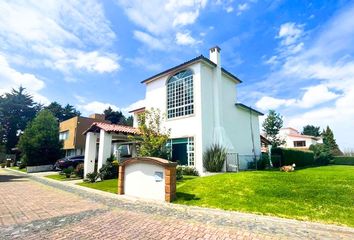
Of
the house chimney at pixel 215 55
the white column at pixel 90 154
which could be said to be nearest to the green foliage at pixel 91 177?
the white column at pixel 90 154

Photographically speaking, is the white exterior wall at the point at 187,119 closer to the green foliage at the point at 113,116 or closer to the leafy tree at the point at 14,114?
the green foliage at the point at 113,116

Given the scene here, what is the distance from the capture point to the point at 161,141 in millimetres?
15844

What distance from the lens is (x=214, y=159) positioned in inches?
659

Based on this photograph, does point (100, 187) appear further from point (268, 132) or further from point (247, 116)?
point (268, 132)

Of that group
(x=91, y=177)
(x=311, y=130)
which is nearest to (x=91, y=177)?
(x=91, y=177)

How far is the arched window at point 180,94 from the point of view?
18.7m

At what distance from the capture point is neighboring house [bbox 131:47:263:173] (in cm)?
1775

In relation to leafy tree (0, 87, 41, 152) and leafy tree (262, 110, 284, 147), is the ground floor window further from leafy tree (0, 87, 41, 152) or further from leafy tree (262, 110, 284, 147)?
leafy tree (0, 87, 41, 152)

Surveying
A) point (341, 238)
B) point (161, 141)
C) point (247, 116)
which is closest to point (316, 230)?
point (341, 238)

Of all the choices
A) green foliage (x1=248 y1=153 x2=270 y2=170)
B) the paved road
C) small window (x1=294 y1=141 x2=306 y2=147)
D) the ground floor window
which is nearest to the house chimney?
the ground floor window

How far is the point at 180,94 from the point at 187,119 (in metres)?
2.52

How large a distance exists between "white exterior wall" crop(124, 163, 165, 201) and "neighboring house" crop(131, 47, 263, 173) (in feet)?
22.2

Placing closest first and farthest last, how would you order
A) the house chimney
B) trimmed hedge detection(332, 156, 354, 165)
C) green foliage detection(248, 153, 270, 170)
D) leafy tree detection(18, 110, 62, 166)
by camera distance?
1. the house chimney
2. green foliage detection(248, 153, 270, 170)
3. leafy tree detection(18, 110, 62, 166)
4. trimmed hedge detection(332, 156, 354, 165)

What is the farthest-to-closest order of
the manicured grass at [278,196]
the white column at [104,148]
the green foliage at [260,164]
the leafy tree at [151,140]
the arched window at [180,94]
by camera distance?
1. the green foliage at [260,164]
2. the arched window at [180,94]
3. the white column at [104,148]
4. the leafy tree at [151,140]
5. the manicured grass at [278,196]
